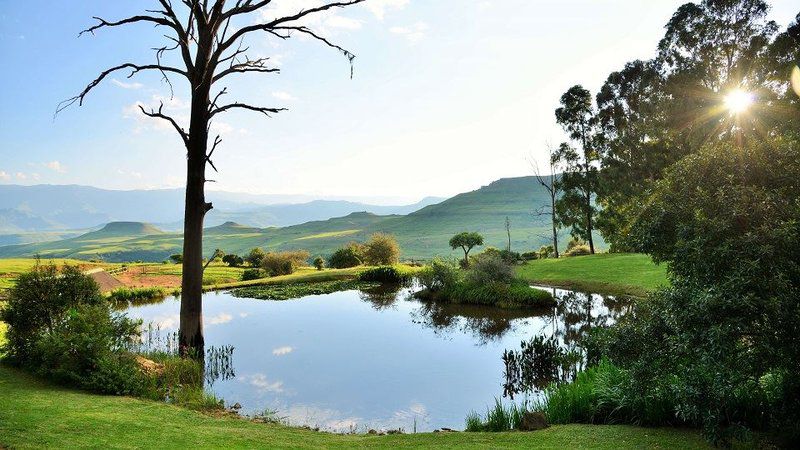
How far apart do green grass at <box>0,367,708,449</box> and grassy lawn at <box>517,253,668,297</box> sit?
2063 cm

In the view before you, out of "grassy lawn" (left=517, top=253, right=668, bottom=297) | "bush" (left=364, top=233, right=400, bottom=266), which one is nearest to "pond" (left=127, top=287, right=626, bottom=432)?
"grassy lawn" (left=517, top=253, right=668, bottom=297)

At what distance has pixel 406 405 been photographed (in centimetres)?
1191

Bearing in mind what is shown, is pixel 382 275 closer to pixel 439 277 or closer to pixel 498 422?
pixel 439 277

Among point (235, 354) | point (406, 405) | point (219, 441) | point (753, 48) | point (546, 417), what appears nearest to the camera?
point (219, 441)

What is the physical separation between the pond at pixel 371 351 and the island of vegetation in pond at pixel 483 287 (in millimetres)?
1378

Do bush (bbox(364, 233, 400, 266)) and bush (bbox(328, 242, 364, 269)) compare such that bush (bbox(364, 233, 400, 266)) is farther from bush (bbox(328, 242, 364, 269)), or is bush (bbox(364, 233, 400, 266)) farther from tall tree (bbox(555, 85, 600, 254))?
tall tree (bbox(555, 85, 600, 254))

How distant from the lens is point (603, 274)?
111ft

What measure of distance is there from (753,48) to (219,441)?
41.7 m

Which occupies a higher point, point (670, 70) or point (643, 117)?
point (670, 70)

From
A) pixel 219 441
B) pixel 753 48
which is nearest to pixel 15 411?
pixel 219 441

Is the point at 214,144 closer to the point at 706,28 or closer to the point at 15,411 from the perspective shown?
the point at 15,411

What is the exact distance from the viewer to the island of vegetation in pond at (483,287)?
27969 mm

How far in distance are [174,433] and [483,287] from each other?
79.1 ft

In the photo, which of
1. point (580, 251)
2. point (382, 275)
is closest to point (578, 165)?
point (580, 251)
